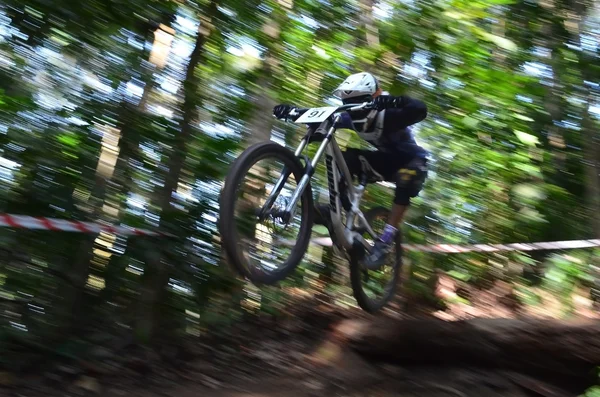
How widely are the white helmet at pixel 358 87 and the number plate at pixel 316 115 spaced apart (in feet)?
1.14

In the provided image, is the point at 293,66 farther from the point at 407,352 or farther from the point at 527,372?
the point at 527,372

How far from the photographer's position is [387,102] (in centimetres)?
365

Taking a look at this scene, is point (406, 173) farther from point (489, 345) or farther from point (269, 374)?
point (269, 374)

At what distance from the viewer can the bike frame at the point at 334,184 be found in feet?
11.4

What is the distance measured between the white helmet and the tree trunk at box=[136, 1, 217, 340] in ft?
3.63

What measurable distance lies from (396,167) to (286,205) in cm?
116

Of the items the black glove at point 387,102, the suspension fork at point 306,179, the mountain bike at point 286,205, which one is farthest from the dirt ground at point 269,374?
the black glove at point 387,102

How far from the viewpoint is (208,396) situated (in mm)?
3691

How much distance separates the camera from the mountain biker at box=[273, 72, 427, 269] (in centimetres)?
386

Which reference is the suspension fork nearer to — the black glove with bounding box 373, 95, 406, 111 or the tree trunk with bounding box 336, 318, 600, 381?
the black glove with bounding box 373, 95, 406, 111

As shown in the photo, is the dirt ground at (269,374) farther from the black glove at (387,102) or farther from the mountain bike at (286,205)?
the black glove at (387,102)

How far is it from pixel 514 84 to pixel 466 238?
1.94 metres

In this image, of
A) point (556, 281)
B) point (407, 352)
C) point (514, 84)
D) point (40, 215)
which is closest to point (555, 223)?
point (556, 281)

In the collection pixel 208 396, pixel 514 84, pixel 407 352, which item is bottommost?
pixel 208 396
